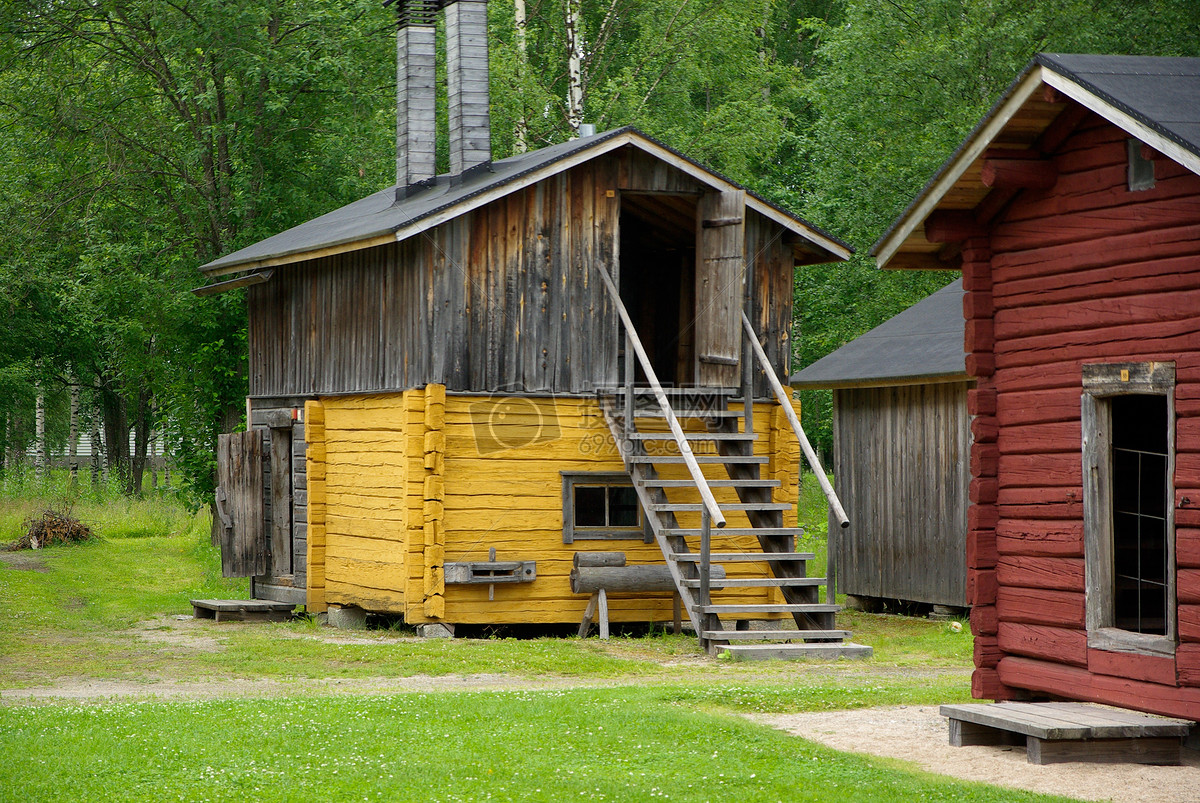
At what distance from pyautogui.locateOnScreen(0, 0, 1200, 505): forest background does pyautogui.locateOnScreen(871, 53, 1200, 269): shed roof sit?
696 inches

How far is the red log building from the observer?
914 centimetres

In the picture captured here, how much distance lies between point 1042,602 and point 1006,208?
113 inches

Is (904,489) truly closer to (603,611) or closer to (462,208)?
(603,611)

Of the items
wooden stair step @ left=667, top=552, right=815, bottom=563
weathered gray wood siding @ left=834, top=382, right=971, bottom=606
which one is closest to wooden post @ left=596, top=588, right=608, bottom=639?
wooden stair step @ left=667, top=552, right=815, bottom=563

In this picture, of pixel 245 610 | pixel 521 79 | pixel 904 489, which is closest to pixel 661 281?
pixel 904 489

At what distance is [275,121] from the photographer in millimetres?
28703

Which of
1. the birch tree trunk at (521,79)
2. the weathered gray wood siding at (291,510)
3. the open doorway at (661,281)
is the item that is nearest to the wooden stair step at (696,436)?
the open doorway at (661,281)

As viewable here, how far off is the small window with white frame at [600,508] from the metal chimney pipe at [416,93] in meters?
5.23

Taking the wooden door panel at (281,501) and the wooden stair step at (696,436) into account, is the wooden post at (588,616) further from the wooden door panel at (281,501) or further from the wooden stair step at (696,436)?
the wooden door panel at (281,501)

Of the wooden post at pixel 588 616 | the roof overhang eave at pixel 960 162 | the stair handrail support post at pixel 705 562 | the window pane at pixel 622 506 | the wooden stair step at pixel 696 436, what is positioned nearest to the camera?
the roof overhang eave at pixel 960 162

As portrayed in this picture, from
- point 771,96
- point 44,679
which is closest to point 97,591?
point 44,679

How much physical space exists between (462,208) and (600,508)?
401 centimetres

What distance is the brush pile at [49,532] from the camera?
98.8 feet

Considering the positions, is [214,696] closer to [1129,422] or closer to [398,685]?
[398,685]
